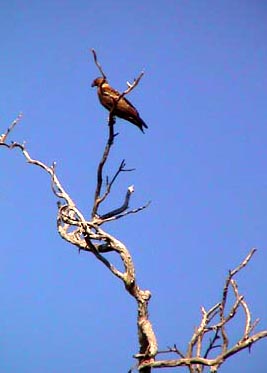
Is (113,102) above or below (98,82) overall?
below

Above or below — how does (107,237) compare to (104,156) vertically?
below

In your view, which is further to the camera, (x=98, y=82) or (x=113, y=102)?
(x=98, y=82)

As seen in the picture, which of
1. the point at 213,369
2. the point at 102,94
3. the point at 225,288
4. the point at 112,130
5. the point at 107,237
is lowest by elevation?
the point at 213,369

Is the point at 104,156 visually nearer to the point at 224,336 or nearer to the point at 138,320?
the point at 138,320

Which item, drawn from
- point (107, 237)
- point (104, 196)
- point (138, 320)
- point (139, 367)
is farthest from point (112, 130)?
point (139, 367)

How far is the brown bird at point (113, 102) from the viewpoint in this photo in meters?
2.09

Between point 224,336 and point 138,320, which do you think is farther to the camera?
point 224,336

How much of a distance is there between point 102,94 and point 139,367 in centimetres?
110

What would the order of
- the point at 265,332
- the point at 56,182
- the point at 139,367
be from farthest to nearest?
the point at 56,182 → the point at 139,367 → the point at 265,332

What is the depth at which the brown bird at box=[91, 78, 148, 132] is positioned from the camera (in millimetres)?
2092

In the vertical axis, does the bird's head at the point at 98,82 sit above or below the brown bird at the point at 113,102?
above

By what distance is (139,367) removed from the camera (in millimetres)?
1690

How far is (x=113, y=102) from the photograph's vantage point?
2055 millimetres

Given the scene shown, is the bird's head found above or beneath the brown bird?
above
